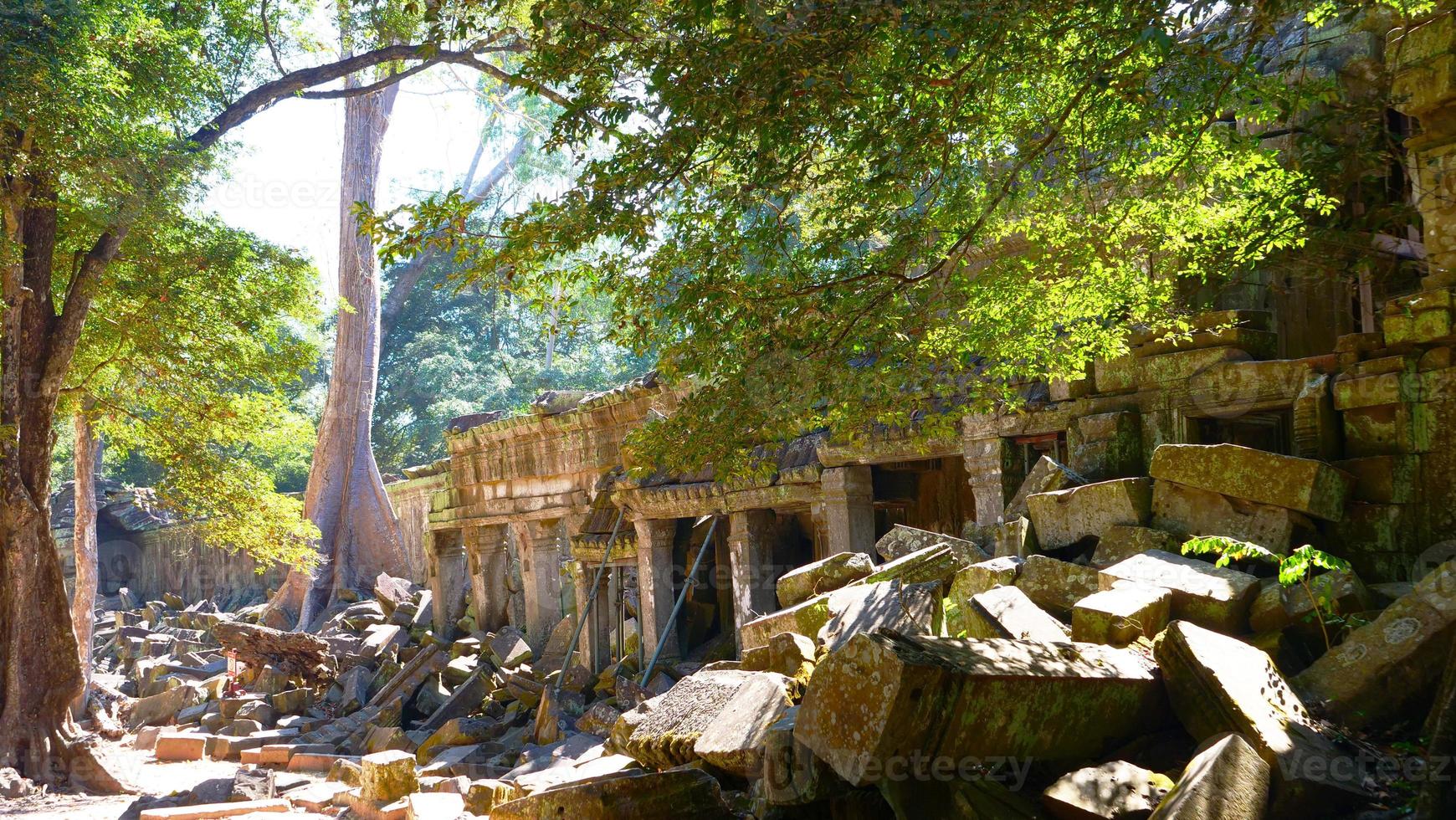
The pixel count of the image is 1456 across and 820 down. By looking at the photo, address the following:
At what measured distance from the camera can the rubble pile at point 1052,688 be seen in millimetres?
3883

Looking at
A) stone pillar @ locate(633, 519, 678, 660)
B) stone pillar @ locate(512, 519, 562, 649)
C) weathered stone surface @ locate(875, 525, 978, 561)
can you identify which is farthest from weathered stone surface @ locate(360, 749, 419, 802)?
stone pillar @ locate(512, 519, 562, 649)

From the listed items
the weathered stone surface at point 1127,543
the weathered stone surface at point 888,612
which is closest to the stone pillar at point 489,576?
the weathered stone surface at point 888,612

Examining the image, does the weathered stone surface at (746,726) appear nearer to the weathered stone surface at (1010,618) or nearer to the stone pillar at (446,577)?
the weathered stone surface at (1010,618)

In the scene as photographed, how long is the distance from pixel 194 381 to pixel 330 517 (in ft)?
39.4

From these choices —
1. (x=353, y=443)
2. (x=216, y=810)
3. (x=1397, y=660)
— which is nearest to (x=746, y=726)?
(x=1397, y=660)

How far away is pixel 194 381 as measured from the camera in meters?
11.9

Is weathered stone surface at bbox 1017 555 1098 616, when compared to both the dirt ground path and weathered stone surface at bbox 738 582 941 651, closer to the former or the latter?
weathered stone surface at bbox 738 582 941 651

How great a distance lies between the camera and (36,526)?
10.3m

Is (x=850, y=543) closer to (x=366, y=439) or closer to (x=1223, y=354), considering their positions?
(x=1223, y=354)

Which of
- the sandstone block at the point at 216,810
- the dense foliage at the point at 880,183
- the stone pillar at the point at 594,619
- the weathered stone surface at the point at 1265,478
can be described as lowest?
the sandstone block at the point at 216,810

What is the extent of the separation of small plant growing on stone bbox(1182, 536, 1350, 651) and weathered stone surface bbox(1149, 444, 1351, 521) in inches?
14.6

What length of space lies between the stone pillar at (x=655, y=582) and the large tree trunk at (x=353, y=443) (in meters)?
11.7

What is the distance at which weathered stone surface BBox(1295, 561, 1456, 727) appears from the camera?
13.8 ft

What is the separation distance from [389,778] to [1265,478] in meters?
7.16
